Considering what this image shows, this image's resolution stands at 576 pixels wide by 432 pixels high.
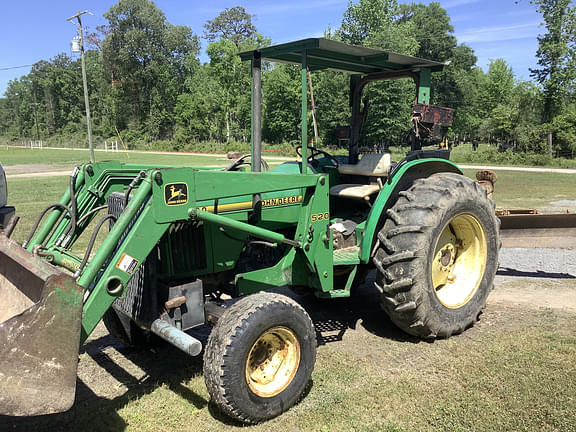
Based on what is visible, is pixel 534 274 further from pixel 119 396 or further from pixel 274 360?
pixel 119 396

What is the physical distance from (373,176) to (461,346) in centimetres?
177

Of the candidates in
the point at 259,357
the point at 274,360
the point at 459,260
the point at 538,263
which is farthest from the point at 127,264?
the point at 538,263

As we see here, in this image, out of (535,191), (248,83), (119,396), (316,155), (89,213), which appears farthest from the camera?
(248,83)

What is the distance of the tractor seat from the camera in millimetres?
4559

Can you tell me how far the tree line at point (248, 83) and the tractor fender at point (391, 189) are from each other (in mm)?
27437

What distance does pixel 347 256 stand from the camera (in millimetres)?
4328

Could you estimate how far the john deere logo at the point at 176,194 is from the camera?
298 centimetres

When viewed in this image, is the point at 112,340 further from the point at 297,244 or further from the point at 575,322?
the point at 575,322

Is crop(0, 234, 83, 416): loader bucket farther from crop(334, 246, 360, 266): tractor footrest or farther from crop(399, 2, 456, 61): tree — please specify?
crop(399, 2, 456, 61): tree

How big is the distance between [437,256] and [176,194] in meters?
2.77

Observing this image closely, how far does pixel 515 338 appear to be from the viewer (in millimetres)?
4430

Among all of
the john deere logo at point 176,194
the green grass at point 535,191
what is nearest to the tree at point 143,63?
the green grass at point 535,191

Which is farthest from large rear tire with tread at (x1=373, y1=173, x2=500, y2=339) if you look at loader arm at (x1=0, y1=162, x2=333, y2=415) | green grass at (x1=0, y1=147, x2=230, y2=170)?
green grass at (x1=0, y1=147, x2=230, y2=170)

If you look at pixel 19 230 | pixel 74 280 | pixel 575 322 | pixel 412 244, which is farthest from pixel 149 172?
pixel 19 230
